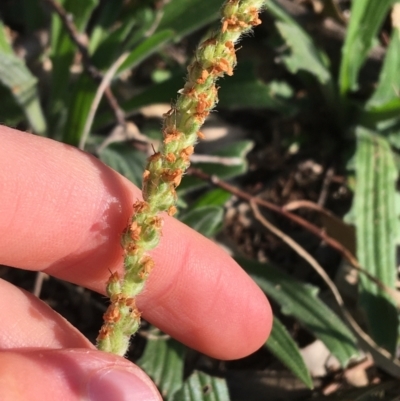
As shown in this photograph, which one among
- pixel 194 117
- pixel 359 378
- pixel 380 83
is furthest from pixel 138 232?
pixel 380 83

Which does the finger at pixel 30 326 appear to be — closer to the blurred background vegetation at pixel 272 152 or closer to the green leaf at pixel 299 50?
the blurred background vegetation at pixel 272 152

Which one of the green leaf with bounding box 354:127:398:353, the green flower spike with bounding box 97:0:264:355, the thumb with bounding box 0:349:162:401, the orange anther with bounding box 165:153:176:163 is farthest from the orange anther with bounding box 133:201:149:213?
the green leaf with bounding box 354:127:398:353

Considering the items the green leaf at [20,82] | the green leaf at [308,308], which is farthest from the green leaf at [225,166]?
the green leaf at [20,82]

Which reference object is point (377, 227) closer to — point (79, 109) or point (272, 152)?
point (272, 152)

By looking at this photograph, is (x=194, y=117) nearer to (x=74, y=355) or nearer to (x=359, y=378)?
Result: (x=74, y=355)

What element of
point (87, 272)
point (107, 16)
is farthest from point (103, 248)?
point (107, 16)

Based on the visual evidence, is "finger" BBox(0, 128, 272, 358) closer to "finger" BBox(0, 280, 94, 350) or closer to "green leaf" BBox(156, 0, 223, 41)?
"finger" BBox(0, 280, 94, 350)

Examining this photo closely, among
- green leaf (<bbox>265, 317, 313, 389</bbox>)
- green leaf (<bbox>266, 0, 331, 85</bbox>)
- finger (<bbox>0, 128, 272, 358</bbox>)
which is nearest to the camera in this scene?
finger (<bbox>0, 128, 272, 358</bbox>)

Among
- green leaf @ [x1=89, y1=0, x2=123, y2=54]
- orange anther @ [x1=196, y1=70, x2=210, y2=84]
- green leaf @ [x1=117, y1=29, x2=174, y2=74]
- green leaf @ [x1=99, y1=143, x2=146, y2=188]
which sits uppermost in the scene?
green leaf @ [x1=89, y1=0, x2=123, y2=54]
